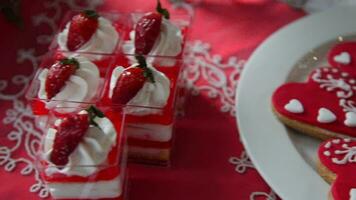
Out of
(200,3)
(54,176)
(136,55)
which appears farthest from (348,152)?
(200,3)

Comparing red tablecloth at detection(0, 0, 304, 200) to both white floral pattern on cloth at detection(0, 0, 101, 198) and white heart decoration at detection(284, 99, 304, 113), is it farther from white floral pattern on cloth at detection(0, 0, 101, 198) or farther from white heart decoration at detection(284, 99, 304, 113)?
white heart decoration at detection(284, 99, 304, 113)

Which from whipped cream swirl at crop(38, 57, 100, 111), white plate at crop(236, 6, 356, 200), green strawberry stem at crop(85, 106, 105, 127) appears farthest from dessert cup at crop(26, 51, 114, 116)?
white plate at crop(236, 6, 356, 200)

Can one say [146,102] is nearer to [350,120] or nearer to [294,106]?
[294,106]

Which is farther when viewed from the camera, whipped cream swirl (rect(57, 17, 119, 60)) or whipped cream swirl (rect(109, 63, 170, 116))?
whipped cream swirl (rect(57, 17, 119, 60))

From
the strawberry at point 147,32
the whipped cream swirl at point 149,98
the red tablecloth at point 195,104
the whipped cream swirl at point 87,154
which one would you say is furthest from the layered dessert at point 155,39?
the whipped cream swirl at point 87,154

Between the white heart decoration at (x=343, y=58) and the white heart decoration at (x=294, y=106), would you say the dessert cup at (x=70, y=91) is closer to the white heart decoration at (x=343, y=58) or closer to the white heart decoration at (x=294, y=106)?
the white heart decoration at (x=294, y=106)

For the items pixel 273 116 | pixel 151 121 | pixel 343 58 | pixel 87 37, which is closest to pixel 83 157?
pixel 151 121
